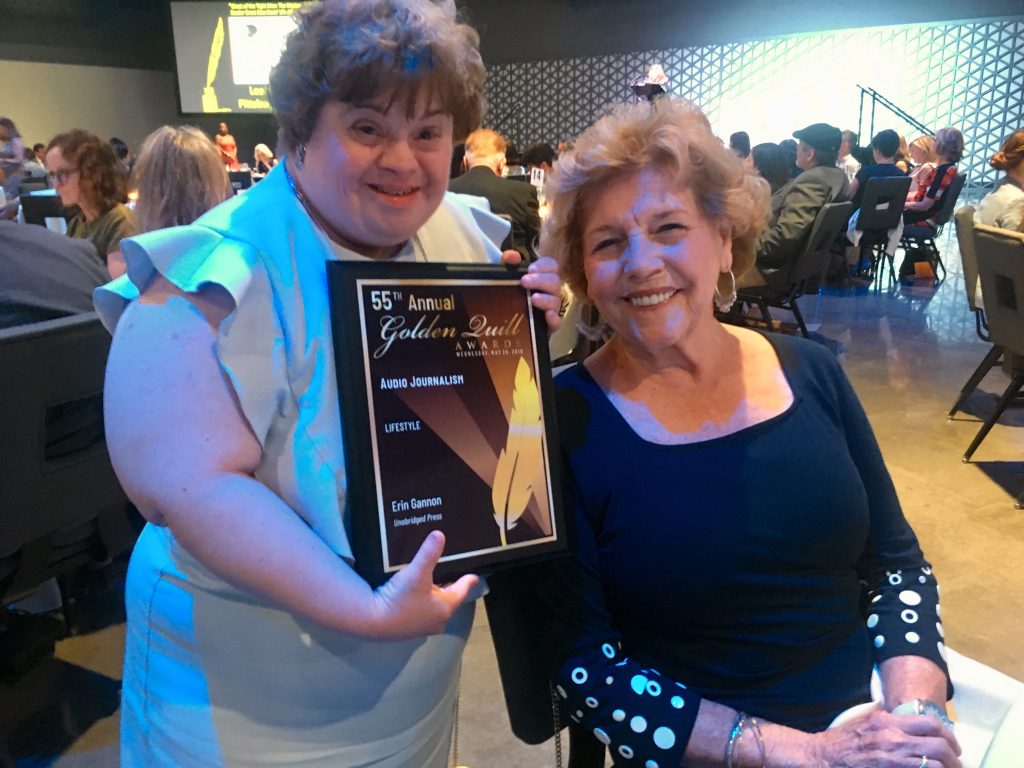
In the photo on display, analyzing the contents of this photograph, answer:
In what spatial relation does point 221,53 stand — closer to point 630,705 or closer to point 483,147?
point 483,147

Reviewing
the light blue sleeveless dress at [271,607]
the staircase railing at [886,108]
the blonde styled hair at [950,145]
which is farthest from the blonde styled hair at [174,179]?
the staircase railing at [886,108]

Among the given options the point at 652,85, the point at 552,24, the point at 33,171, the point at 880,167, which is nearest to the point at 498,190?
the point at 652,85

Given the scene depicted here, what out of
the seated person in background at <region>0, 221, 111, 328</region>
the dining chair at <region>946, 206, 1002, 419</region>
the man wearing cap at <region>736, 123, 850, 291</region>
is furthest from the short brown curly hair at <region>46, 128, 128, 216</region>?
the dining chair at <region>946, 206, 1002, 419</region>

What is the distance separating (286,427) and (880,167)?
8.30 meters

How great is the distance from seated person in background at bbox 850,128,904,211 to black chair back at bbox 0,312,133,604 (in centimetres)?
722

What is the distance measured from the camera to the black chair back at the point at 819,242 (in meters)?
5.12

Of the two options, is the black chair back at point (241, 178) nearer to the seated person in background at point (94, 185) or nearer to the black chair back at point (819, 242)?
the seated person in background at point (94, 185)

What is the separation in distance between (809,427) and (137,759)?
1130 millimetres

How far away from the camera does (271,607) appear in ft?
3.03

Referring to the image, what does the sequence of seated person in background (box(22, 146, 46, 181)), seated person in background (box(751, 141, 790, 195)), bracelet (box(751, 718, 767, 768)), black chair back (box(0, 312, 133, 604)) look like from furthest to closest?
seated person in background (box(22, 146, 46, 181)), seated person in background (box(751, 141, 790, 195)), black chair back (box(0, 312, 133, 604)), bracelet (box(751, 718, 767, 768))

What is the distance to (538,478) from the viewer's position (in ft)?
3.36

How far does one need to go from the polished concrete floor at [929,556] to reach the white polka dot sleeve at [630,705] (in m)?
0.99

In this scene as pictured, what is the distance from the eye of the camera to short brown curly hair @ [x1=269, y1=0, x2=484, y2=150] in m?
0.83

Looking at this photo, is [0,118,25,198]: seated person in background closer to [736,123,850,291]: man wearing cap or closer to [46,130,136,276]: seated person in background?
[46,130,136,276]: seated person in background
